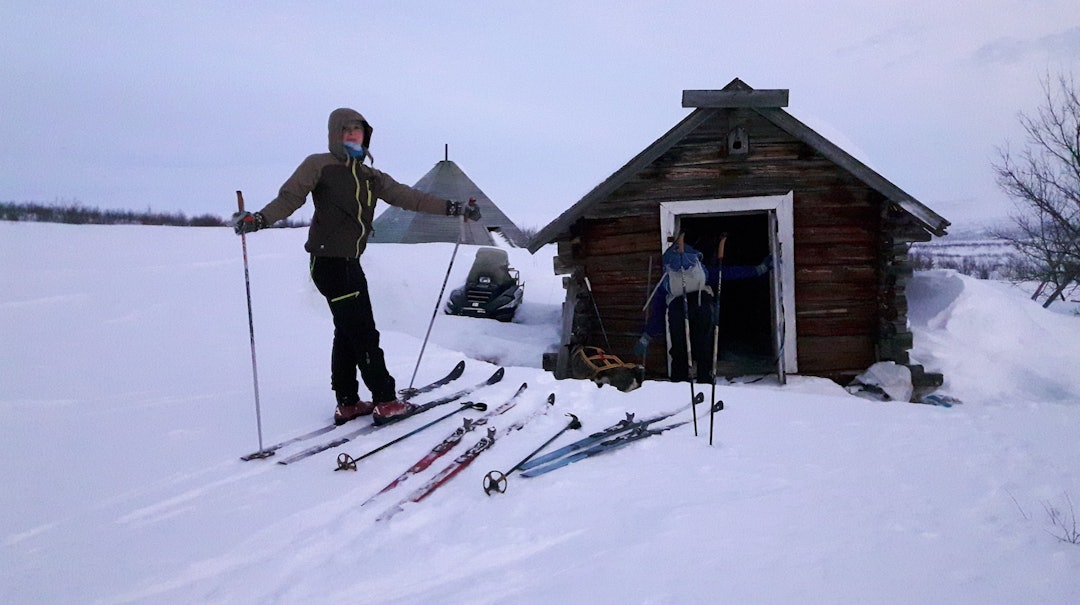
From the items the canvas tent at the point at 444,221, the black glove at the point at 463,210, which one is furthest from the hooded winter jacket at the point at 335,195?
the canvas tent at the point at 444,221

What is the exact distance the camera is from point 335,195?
13.6 feet

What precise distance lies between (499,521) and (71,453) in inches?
101

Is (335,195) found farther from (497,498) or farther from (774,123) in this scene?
(774,123)

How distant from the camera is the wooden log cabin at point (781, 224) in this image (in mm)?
7270

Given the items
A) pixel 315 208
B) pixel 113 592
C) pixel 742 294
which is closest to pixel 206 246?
pixel 315 208

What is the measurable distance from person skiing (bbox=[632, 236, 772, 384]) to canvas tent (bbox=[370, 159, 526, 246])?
10.1m

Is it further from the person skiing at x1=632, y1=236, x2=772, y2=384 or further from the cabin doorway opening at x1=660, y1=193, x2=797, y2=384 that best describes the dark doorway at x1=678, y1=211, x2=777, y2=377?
the person skiing at x1=632, y1=236, x2=772, y2=384

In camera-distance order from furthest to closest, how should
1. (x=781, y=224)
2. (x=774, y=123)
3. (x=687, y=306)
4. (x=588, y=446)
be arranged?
(x=781, y=224) < (x=774, y=123) < (x=687, y=306) < (x=588, y=446)

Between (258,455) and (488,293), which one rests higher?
(488,293)

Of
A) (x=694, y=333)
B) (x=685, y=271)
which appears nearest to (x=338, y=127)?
(x=685, y=271)

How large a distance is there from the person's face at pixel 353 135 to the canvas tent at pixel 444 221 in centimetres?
1228

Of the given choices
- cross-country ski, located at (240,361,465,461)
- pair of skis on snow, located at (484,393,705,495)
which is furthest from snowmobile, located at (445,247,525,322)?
pair of skis on snow, located at (484,393,705,495)

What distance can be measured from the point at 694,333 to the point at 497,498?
14.1ft

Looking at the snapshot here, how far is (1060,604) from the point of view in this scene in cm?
202
